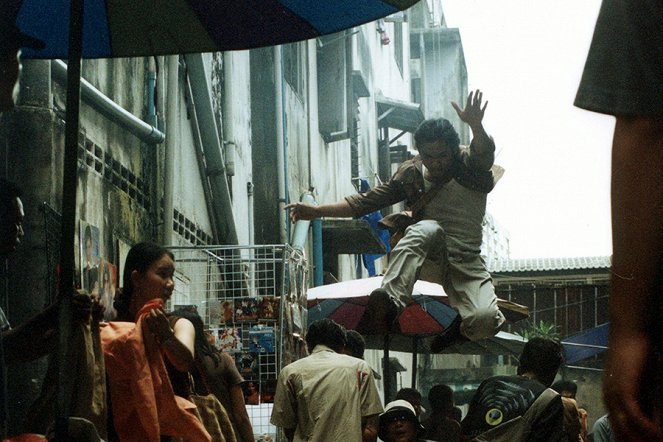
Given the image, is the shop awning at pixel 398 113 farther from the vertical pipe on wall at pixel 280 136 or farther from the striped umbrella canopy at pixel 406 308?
the striped umbrella canopy at pixel 406 308

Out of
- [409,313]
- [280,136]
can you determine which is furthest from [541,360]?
[280,136]

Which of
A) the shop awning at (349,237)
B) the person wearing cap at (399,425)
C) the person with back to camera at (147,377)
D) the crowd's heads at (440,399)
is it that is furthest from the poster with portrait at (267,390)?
the shop awning at (349,237)

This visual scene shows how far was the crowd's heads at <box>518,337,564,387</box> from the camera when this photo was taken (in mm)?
5836

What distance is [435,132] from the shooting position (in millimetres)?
6453

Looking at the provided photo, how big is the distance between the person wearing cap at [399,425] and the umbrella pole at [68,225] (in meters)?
3.71

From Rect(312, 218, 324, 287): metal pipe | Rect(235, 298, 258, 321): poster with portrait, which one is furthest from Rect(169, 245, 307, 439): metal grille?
Rect(312, 218, 324, 287): metal pipe

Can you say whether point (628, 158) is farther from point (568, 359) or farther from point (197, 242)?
point (568, 359)

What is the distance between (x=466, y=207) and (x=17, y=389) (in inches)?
109

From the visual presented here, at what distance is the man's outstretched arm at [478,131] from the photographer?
620 cm

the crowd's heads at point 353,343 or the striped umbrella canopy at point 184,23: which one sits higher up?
the striped umbrella canopy at point 184,23

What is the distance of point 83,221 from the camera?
6742 millimetres

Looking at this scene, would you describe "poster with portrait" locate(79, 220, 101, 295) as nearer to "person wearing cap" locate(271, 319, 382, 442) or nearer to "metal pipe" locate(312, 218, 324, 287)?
"person wearing cap" locate(271, 319, 382, 442)

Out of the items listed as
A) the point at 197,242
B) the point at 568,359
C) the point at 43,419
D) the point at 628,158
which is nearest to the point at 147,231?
the point at 197,242

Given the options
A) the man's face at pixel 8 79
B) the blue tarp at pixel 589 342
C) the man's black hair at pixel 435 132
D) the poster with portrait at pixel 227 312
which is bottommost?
the blue tarp at pixel 589 342
